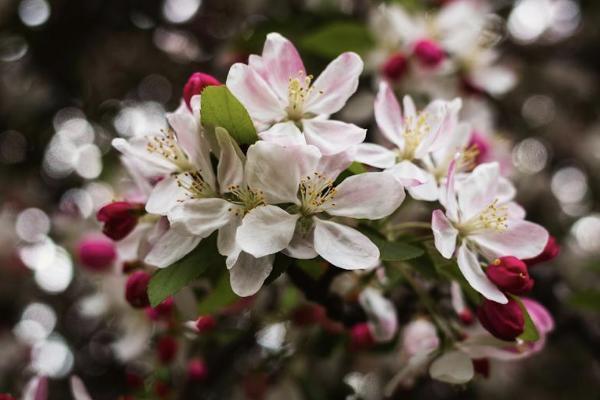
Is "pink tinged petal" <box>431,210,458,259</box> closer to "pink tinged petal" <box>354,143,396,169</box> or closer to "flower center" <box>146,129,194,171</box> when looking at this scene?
"pink tinged petal" <box>354,143,396,169</box>

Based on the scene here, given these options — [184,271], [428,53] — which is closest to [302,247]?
[184,271]

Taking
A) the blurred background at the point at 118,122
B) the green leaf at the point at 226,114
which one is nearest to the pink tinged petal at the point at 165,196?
the green leaf at the point at 226,114

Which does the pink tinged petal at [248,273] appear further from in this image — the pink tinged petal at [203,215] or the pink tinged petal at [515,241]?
the pink tinged petal at [515,241]

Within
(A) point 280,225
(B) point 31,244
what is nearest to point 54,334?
(B) point 31,244

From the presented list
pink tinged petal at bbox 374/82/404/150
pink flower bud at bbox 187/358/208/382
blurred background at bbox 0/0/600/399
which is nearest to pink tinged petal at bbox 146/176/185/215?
pink tinged petal at bbox 374/82/404/150

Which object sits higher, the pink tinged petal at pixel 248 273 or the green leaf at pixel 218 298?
the pink tinged petal at pixel 248 273

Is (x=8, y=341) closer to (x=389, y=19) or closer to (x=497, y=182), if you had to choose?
(x=389, y=19)
